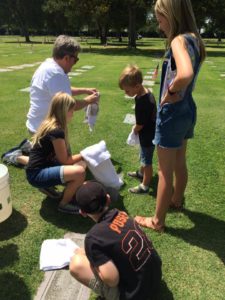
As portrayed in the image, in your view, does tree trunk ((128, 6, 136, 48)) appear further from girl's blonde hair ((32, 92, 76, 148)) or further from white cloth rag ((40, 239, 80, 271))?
Answer: white cloth rag ((40, 239, 80, 271))

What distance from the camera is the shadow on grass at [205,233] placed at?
3.23 metres

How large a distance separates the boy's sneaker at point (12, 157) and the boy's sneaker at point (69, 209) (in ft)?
4.32

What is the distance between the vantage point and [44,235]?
10.9 feet

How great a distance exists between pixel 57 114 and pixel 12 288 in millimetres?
1594

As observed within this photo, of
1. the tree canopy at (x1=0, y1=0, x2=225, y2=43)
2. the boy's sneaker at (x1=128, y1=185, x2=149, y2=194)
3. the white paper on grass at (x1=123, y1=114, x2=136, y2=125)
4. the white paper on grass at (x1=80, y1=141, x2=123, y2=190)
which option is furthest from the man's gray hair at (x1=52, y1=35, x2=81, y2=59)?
the tree canopy at (x1=0, y1=0, x2=225, y2=43)

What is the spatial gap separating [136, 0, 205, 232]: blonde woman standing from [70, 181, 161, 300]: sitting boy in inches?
36.3

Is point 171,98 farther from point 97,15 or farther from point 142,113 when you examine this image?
point 97,15

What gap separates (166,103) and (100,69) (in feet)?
41.5

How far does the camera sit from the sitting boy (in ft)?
7.33

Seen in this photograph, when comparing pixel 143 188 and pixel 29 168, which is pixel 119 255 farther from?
pixel 143 188

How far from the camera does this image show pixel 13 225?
3.46 meters

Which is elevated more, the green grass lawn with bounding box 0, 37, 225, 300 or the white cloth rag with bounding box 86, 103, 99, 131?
the white cloth rag with bounding box 86, 103, 99, 131

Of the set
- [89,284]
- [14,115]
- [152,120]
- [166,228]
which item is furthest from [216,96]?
[89,284]

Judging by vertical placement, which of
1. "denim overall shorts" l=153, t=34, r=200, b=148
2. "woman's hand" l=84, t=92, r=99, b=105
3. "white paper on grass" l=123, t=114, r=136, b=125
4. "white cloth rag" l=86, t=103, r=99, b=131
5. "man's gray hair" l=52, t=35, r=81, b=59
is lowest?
"white paper on grass" l=123, t=114, r=136, b=125
